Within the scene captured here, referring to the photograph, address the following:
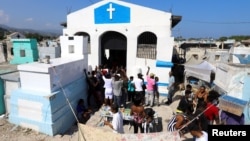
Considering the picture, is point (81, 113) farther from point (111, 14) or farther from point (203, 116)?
point (111, 14)

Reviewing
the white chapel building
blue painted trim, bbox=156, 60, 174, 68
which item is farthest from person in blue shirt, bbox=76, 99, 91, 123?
blue painted trim, bbox=156, 60, 174, 68

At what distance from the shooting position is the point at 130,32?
12.0 meters

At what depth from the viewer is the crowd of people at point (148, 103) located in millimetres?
5055

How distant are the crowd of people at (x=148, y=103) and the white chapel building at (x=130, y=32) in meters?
1.06

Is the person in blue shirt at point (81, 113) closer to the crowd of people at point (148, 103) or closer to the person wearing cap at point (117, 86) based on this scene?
the crowd of people at point (148, 103)

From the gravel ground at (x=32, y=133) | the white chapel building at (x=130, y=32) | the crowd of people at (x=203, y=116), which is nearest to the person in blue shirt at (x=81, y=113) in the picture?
the gravel ground at (x=32, y=133)

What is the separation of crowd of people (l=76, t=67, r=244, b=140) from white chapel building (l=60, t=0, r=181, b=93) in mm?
1063

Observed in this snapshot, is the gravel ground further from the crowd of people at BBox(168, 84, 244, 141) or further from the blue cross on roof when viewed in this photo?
the blue cross on roof

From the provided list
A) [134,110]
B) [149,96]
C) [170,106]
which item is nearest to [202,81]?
[170,106]

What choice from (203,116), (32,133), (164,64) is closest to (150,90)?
(164,64)

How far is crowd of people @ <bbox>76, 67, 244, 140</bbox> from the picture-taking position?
16.6ft

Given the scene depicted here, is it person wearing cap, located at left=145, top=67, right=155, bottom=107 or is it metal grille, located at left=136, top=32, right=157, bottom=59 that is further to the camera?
metal grille, located at left=136, top=32, right=157, bottom=59

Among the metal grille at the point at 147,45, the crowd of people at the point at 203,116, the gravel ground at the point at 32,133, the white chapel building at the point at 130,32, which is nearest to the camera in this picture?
the crowd of people at the point at 203,116

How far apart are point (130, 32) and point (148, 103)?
4835 millimetres
